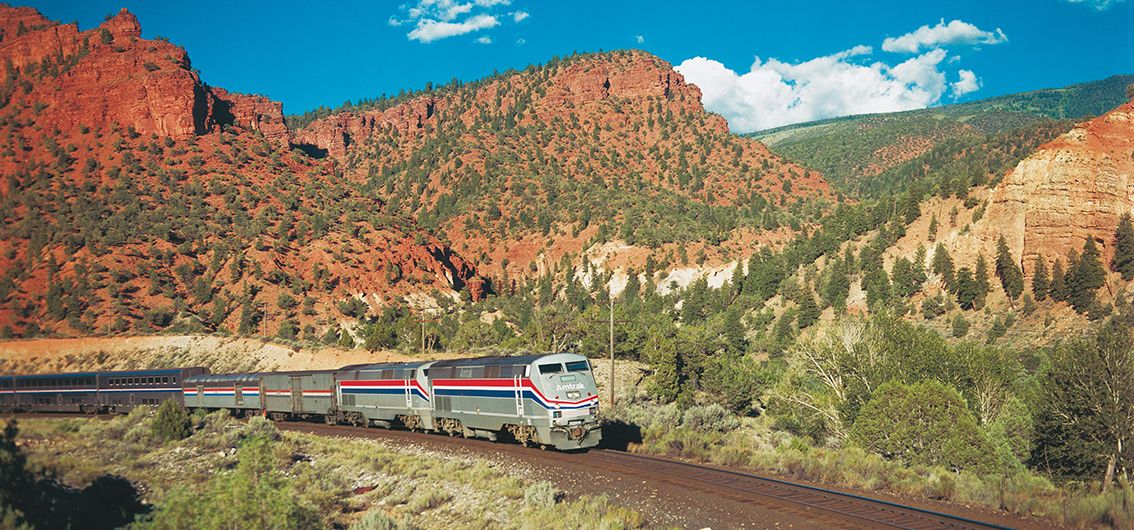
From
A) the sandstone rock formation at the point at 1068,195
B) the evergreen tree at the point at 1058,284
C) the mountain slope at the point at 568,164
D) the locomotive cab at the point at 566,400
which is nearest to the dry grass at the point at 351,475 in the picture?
the locomotive cab at the point at 566,400

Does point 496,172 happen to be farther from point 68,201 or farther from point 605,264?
point 68,201

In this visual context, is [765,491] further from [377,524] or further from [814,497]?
[377,524]

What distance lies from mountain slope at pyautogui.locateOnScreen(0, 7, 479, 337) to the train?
31.5 m

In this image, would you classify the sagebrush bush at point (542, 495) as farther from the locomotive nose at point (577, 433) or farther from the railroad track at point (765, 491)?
the locomotive nose at point (577, 433)

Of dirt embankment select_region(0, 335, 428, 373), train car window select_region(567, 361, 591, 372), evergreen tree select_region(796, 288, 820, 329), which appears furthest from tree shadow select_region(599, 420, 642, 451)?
evergreen tree select_region(796, 288, 820, 329)

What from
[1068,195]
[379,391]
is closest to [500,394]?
[379,391]

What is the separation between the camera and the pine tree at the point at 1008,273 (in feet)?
218

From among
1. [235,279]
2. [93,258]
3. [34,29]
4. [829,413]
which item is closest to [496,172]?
[235,279]

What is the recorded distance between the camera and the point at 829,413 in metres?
34.7

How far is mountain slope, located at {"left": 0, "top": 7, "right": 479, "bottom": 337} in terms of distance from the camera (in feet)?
262

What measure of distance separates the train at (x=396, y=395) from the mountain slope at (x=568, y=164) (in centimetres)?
8574

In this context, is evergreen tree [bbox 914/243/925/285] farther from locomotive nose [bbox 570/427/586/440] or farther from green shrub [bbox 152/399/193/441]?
green shrub [bbox 152/399/193/441]

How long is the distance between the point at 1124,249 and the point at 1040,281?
24.5 feet

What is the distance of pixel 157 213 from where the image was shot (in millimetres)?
90875
